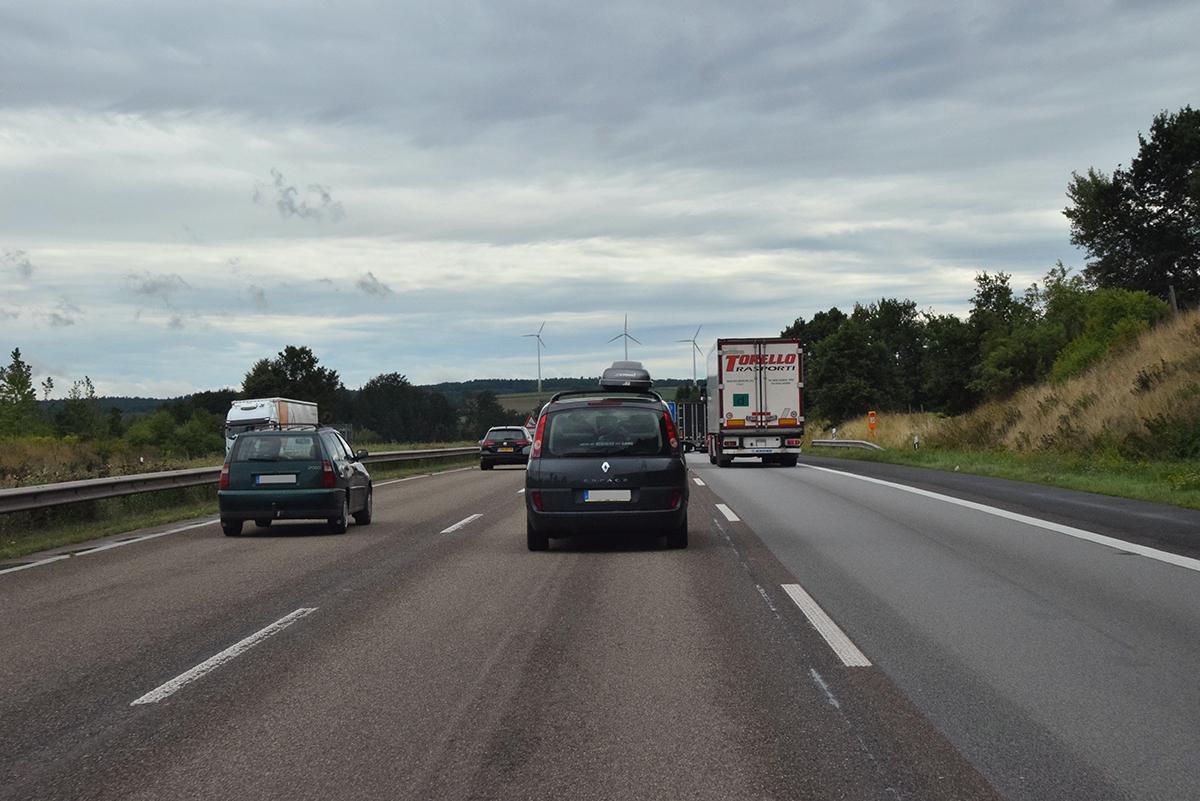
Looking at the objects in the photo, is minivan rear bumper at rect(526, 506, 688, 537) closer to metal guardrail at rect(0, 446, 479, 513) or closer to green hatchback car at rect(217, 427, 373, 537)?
green hatchback car at rect(217, 427, 373, 537)

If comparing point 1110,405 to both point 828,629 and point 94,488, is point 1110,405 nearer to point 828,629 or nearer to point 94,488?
point 94,488

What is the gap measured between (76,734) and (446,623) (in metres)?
3.08

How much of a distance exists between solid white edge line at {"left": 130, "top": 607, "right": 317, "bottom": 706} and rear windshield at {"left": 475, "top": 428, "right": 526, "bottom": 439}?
99.5ft

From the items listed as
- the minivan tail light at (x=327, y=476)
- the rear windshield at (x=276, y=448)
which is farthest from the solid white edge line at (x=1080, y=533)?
the rear windshield at (x=276, y=448)

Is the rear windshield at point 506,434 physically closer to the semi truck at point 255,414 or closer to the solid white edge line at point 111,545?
the semi truck at point 255,414

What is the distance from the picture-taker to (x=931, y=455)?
112ft

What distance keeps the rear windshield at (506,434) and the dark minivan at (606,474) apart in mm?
26176

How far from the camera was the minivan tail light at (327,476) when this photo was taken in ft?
50.0

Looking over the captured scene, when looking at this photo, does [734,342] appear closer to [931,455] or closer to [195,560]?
[931,455]

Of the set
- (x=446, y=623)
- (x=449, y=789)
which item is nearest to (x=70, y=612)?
(x=446, y=623)

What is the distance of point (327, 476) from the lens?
1529 cm

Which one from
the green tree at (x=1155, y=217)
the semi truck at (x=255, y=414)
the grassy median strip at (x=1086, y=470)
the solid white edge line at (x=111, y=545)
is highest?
the green tree at (x=1155, y=217)

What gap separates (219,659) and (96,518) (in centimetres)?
1215

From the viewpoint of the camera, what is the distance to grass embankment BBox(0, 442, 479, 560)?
1505cm
